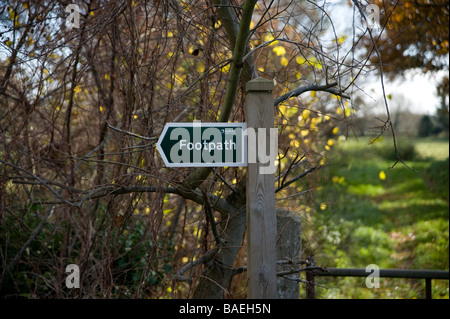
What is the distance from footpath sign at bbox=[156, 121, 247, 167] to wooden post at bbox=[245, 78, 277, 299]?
8 centimetres

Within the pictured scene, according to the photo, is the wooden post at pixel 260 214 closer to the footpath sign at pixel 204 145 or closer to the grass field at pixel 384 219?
the footpath sign at pixel 204 145

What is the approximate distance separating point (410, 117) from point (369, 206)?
16.8 ft

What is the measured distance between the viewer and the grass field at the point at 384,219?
26.8 feet

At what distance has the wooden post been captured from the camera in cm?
241

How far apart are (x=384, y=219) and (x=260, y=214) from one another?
32.4 feet

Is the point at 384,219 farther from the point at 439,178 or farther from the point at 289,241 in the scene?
the point at 289,241

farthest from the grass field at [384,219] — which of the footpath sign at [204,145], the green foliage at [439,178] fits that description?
Result: the footpath sign at [204,145]

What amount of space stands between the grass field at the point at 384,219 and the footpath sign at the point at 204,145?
389 cm

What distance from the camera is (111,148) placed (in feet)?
17.3

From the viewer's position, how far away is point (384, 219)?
11.6m

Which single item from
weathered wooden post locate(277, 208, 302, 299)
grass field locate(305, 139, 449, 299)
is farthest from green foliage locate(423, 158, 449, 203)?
weathered wooden post locate(277, 208, 302, 299)

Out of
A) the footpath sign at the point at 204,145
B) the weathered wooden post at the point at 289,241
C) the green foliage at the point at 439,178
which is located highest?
the green foliage at the point at 439,178
